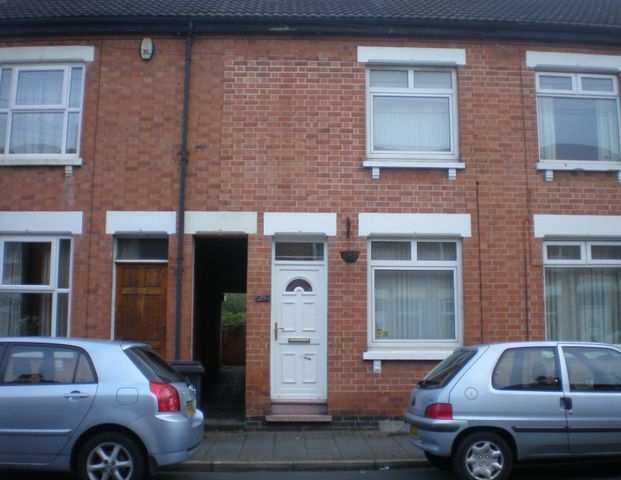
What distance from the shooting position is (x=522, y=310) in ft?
36.7

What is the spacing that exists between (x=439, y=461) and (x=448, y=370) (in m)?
1.18

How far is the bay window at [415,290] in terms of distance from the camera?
447 inches

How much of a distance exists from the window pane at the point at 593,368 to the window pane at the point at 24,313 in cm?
789

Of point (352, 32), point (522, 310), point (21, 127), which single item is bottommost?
point (522, 310)

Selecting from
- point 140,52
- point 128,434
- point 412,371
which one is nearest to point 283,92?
point 140,52

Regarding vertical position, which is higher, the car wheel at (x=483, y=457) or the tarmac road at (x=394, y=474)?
the car wheel at (x=483, y=457)

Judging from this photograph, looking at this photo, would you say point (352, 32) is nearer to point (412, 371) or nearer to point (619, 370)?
point (412, 371)

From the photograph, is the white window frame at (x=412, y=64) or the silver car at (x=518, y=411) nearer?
the silver car at (x=518, y=411)

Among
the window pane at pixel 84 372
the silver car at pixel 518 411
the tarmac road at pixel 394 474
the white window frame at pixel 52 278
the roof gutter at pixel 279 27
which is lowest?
the tarmac road at pixel 394 474

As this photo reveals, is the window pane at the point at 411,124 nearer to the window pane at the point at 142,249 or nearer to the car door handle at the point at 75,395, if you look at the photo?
the window pane at the point at 142,249

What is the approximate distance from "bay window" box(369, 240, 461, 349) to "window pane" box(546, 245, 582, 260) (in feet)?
5.11

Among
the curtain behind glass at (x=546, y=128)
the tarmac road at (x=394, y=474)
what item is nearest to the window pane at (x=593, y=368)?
the tarmac road at (x=394, y=474)

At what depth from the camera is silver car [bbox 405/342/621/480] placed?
734 centimetres

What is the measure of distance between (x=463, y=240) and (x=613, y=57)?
13.6 feet
